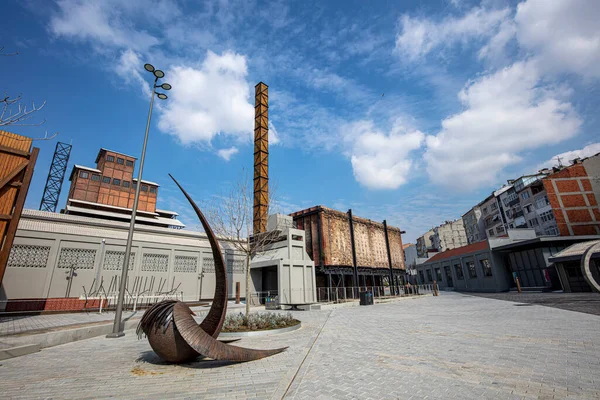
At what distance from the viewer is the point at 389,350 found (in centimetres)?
639

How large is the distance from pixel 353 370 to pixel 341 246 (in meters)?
28.3

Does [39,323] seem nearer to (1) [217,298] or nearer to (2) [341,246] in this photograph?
(1) [217,298]

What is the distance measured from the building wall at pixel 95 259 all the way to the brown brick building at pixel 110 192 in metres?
11.5

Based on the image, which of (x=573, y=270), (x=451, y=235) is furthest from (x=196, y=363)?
(x=451, y=235)

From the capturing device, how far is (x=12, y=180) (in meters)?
10.3

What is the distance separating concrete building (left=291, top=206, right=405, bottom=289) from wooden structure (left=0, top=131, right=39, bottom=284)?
81.2 ft

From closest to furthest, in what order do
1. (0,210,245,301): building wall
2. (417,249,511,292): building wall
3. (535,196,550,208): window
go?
1. (0,210,245,301): building wall
2. (417,249,511,292): building wall
3. (535,196,550,208): window

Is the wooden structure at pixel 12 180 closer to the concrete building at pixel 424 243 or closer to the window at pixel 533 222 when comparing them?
the window at pixel 533 222

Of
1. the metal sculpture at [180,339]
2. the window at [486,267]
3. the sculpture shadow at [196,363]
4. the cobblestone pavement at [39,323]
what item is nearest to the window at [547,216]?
the window at [486,267]

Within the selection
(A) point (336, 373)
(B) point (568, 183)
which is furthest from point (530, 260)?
(A) point (336, 373)

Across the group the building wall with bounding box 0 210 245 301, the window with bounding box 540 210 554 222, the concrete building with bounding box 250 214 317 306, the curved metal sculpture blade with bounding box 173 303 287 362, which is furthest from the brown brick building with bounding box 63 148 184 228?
the window with bounding box 540 210 554 222

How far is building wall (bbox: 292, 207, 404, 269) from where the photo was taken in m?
31.2

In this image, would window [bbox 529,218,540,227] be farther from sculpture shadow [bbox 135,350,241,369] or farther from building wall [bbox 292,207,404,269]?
sculpture shadow [bbox 135,350,241,369]

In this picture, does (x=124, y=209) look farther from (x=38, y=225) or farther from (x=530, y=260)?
(x=530, y=260)
